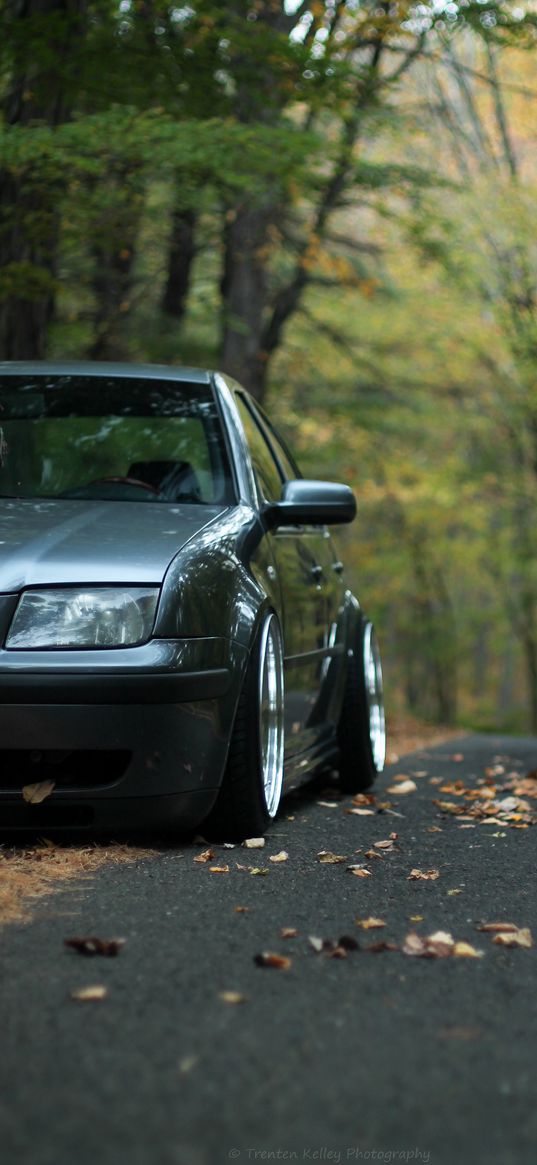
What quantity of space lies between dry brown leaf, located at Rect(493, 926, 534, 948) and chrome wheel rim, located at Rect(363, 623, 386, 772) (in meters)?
3.55

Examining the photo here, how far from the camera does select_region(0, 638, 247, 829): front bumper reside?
4.49 metres

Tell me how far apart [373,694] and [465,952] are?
13.8 feet

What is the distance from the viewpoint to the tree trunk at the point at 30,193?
9.52m

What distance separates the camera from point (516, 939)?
3791mm

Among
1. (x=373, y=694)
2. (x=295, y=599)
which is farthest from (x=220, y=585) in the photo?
(x=373, y=694)

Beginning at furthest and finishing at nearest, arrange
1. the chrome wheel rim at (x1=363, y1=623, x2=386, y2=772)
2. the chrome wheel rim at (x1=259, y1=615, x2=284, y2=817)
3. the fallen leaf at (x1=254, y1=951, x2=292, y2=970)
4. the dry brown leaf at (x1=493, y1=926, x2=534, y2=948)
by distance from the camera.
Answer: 1. the chrome wheel rim at (x1=363, y1=623, x2=386, y2=772)
2. the chrome wheel rim at (x1=259, y1=615, x2=284, y2=817)
3. the dry brown leaf at (x1=493, y1=926, x2=534, y2=948)
4. the fallen leaf at (x1=254, y1=951, x2=292, y2=970)

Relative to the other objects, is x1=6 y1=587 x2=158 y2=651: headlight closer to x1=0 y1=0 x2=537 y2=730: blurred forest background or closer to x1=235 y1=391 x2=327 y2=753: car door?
x1=235 y1=391 x2=327 y2=753: car door

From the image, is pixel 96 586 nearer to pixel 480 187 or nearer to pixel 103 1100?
pixel 103 1100

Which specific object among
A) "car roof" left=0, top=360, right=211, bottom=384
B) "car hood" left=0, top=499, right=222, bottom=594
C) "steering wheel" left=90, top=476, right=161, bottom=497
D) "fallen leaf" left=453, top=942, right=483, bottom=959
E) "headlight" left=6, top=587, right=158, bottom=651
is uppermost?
"car roof" left=0, top=360, right=211, bottom=384

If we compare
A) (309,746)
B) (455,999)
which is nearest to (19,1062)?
(455,999)

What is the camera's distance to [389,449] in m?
24.3

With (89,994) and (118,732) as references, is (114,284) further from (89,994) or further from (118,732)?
(89,994)

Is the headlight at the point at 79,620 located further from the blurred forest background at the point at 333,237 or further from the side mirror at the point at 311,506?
the blurred forest background at the point at 333,237

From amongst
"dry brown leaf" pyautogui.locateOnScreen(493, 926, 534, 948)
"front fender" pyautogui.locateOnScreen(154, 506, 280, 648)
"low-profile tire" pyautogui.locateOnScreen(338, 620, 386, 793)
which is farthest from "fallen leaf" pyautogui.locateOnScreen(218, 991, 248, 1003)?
"low-profile tire" pyautogui.locateOnScreen(338, 620, 386, 793)
